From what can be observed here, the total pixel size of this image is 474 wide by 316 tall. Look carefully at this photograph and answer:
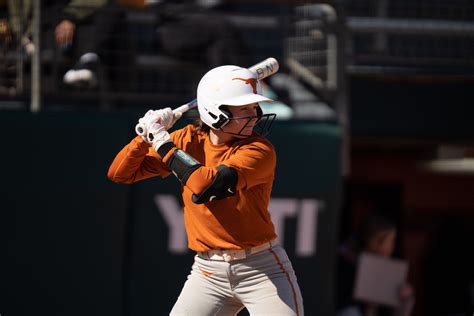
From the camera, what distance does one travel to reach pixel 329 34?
22.0 feet

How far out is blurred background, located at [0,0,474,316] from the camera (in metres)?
6.35

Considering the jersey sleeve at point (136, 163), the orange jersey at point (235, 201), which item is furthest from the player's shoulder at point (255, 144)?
the jersey sleeve at point (136, 163)

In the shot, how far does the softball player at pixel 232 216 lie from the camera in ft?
13.4

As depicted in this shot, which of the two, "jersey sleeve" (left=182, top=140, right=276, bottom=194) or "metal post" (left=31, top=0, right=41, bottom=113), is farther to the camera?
"metal post" (left=31, top=0, right=41, bottom=113)

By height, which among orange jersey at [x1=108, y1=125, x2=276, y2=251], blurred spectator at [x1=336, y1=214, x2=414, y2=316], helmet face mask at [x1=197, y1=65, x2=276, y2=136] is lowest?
blurred spectator at [x1=336, y1=214, x2=414, y2=316]

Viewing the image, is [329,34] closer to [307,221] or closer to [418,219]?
[307,221]

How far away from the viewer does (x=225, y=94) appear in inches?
163

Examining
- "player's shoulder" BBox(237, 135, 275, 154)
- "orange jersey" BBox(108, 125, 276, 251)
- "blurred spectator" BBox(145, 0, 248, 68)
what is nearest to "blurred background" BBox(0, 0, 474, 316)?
"blurred spectator" BBox(145, 0, 248, 68)

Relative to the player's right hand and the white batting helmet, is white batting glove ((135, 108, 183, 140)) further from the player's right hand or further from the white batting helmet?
the white batting helmet

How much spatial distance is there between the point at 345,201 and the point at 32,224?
3.37 m

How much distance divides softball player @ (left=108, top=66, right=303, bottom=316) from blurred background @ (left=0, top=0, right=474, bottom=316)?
2.12 meters

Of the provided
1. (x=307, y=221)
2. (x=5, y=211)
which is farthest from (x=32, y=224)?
(x=307, y=221)

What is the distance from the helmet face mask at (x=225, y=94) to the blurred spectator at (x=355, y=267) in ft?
7.61

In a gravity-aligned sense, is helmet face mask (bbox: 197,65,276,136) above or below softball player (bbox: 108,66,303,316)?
above
